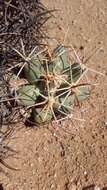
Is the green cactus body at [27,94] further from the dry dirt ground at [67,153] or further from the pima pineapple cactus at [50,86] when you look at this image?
the dry dirt ground at [67,153]

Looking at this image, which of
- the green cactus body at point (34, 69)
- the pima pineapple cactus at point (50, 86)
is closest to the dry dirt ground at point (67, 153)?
the pima pineapple cactus at point (50, 86)

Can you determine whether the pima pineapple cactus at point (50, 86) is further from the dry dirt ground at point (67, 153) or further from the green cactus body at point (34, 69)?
the dry dirt ground at point (67, 153)

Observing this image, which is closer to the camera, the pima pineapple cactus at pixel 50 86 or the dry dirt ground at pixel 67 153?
the pima pineapple cactus at pixel 50 86

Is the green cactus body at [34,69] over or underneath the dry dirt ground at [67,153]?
over

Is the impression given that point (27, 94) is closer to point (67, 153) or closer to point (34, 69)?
point (34, 69)

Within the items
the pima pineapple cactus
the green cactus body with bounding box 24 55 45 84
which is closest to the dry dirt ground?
the pima pineapple cactus

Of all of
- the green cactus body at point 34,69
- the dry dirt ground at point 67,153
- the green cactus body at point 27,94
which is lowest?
the dry dirt ground at point 67,153

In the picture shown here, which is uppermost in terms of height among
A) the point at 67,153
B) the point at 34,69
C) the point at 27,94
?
the point at 34,69

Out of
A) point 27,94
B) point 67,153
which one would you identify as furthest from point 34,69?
point 67,153

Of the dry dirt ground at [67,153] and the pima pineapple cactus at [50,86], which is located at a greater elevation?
the pima pineapple cactus at [50,86]
